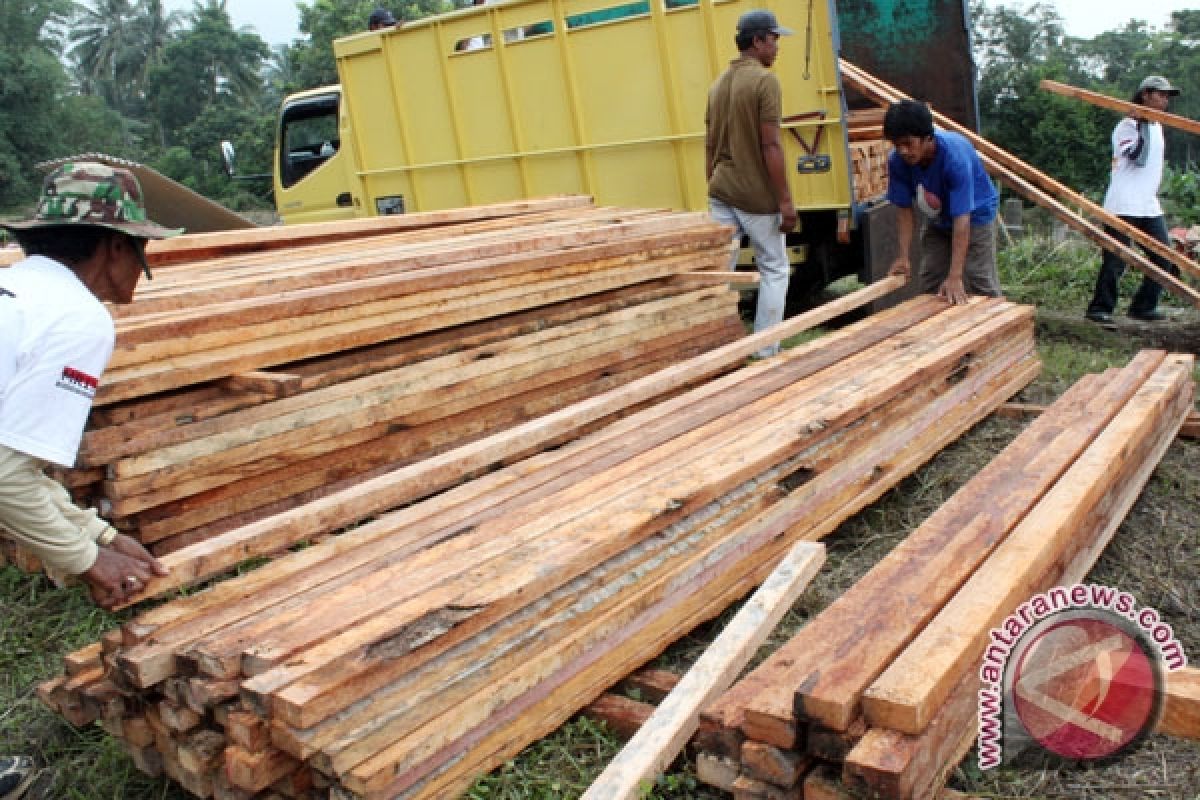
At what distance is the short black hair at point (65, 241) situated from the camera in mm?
3002

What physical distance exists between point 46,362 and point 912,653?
2.44 meters

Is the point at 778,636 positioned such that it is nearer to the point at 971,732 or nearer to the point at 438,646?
the point at 971,732

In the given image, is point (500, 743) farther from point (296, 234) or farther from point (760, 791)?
point (296, 234)

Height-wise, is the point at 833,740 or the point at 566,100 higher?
the point at 566,100

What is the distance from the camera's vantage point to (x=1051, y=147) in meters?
31.3

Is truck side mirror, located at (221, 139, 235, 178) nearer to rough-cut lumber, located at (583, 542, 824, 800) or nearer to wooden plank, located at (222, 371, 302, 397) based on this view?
wooden plank, located at (222, 371, 302, 397)

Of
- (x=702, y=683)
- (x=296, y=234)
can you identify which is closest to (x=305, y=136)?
(x=296, y=234)

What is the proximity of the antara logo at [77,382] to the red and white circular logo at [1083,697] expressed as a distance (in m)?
2.67

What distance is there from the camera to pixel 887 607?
3.22m

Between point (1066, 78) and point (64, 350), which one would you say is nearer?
point (64, 350)

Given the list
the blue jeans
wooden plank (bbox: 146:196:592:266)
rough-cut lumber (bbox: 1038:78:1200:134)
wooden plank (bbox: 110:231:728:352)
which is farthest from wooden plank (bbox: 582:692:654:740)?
rough-cut lumber (bbox: 1038:78:1200:134)

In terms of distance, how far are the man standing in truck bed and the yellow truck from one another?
92cm

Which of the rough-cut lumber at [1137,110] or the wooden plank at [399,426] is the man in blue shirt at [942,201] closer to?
the rough-cut lumber at [1137,110]

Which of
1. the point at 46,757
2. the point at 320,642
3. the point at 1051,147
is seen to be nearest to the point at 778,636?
the point at 320,642
